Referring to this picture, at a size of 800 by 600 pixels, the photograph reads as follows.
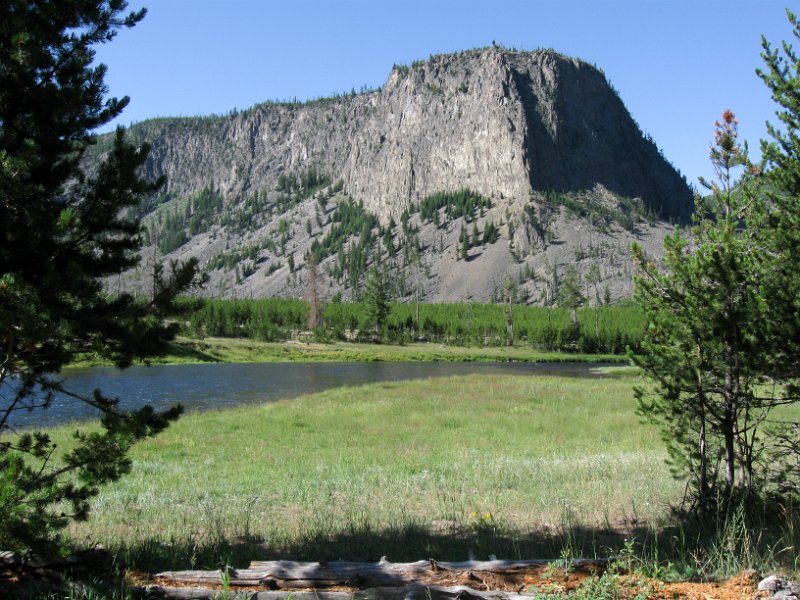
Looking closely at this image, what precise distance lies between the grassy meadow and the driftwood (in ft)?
3.77

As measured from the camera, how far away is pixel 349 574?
5863mm

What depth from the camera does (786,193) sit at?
33.4ft

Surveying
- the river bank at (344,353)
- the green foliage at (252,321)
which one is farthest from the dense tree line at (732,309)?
the green foliage at (252,321)

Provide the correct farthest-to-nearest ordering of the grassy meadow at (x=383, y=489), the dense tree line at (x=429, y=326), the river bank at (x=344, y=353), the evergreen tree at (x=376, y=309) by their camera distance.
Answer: the evergreen tree at (x=376, y=309)
the dense tree line at (x=429, y=326)
the river bank at (x=344, y=353)
the grassy meadow at (x=383, y=489)

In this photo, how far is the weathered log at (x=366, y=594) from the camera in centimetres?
525

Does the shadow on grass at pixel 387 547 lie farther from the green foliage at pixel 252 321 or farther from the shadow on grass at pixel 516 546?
the green foliage at pixel 252 321

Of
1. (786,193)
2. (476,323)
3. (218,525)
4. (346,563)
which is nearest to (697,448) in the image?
(786,193)

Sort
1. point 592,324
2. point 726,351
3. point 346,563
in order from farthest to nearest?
point 592,324 < point 726,351 < point 346,563

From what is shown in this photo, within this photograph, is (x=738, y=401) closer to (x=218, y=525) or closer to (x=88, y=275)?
(x=218, y=525)

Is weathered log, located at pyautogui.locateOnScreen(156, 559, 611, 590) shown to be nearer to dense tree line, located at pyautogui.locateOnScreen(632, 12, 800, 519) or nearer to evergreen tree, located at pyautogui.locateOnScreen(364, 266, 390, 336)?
dense tree line, located at pyautogui.locateOnScreen(632, 12, 800, 519)

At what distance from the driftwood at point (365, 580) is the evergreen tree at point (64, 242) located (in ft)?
5.02

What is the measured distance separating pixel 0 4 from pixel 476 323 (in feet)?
447

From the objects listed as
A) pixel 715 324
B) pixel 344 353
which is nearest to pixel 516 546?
pixel 715 324

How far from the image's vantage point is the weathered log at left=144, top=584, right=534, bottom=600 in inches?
207
